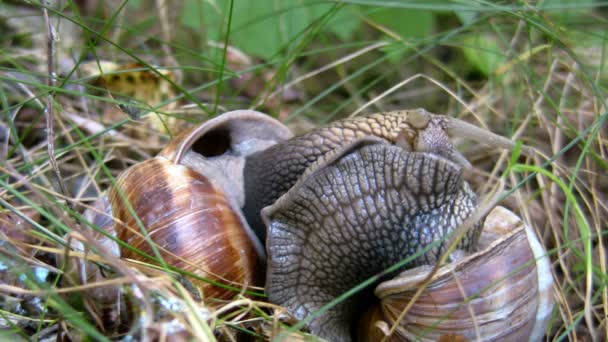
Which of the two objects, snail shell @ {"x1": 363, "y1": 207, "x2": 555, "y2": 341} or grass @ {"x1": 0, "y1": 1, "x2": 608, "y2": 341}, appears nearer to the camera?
grass @ {"x1": 0, "y1": 1, "x2": 608, "y2": 341}

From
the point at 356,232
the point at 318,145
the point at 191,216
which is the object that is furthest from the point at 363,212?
the point at 191,216

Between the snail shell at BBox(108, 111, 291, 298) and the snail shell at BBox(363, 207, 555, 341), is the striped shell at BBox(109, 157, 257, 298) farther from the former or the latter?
the snail shell at BBox(363, 207, 555, 341)

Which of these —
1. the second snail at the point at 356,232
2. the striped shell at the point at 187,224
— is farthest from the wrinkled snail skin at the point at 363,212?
the striped shell at the point at 187,224

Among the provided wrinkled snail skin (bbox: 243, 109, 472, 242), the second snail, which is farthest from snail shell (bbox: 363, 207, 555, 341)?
wrinkled snail skin (bbox: 243, 109, 472, 242)

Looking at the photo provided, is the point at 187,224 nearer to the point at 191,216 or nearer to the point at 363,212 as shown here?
the point at 191,216

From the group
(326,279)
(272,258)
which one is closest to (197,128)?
(272,258)

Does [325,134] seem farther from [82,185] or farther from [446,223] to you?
[82,185]

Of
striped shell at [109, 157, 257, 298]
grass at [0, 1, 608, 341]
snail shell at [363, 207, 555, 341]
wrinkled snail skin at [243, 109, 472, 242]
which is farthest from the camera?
wrinkled snail skin at [243, 109, 472, 242]

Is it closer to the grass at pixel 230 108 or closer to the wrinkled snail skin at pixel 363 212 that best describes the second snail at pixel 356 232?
the wrinkled snail skin at pixel 363 212
